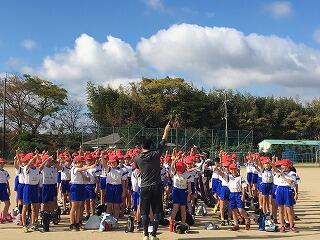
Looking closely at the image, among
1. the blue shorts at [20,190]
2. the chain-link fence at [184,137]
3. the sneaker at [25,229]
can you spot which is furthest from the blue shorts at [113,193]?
the chain-link fence at [184,137]

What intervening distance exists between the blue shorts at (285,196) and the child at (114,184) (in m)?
3.98

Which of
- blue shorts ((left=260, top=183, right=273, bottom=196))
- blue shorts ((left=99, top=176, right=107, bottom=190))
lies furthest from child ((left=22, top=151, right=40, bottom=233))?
blue shorts ((left=260, top=183, right=273, bottom=196))

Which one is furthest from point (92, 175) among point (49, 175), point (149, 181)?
point (149, 181)

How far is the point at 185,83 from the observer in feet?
202

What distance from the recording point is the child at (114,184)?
12.0 m

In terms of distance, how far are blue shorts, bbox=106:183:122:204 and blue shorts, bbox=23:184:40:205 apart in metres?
1.83

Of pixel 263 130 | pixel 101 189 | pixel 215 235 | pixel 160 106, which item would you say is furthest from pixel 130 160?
pixel 263 130

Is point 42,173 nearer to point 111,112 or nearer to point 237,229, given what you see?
point 237,229

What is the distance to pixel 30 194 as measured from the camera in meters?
11.3

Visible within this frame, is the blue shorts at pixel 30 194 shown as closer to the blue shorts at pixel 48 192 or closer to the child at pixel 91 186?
the blue shorts at pixel 48 192

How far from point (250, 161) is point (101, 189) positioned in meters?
5.57

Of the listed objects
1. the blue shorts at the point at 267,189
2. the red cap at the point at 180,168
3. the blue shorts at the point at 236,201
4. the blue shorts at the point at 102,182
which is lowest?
the blue shorts at the point at 236,201

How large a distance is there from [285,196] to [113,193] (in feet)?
14.2

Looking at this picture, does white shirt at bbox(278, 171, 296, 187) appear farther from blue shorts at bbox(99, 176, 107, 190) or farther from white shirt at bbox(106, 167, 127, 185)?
blue shorts at bbox(99, 176, 107, 190)
